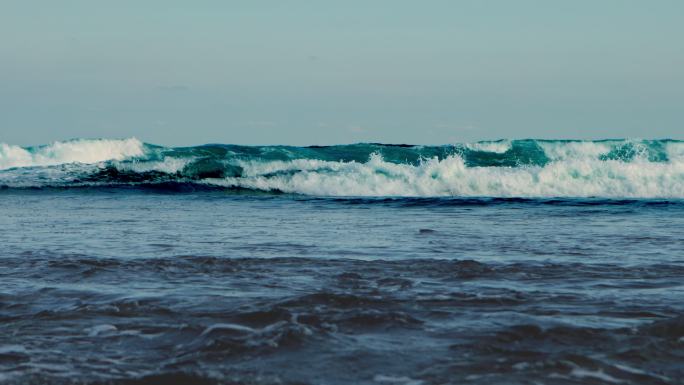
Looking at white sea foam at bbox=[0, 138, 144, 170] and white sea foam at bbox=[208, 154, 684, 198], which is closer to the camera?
white sea foam at bbox=[208, 154, 684, 198]

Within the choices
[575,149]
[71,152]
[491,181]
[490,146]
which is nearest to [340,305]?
[491,181]

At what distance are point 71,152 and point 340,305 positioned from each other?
28.5 meters

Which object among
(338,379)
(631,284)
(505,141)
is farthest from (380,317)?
(505,141)

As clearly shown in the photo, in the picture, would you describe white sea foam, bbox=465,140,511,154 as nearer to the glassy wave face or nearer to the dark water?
the glassy wave face

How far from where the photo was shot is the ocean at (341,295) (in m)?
3.67

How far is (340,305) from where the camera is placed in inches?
197

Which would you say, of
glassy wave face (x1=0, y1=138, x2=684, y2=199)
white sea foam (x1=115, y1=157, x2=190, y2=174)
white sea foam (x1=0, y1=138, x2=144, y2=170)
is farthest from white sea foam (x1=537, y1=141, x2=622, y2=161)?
white sea foam (x1=0, y1=138, x2=144, y2=170)

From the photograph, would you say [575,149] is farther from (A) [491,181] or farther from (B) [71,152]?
(B) [71,152]

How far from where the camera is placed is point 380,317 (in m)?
4.62

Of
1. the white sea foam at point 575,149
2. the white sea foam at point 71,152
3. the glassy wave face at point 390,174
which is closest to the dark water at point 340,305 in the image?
the glassy wave face at point 390,174

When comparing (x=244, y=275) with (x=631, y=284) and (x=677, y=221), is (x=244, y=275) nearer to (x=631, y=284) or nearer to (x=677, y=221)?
(x=631, y=284)

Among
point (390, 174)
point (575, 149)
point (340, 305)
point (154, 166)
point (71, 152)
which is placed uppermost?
point (575, 149)

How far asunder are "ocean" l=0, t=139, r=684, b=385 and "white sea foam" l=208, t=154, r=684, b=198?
5040 mm

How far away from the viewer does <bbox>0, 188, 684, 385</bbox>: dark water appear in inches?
143
